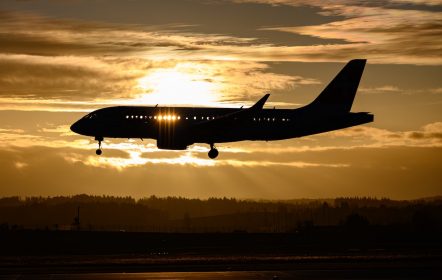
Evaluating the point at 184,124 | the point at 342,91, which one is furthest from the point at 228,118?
the point at 342,91

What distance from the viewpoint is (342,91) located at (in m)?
99.4

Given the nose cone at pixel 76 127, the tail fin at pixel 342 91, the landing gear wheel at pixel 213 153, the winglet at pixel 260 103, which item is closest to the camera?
the winglet at pixel 260 103

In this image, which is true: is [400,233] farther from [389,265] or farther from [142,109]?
[389,265]

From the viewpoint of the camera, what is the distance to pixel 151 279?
4784 cm

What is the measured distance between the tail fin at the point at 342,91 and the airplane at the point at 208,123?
7.50ft

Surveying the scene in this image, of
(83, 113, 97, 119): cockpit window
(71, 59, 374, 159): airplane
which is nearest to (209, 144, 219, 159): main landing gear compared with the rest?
(71, 59, 374, 159): airplane

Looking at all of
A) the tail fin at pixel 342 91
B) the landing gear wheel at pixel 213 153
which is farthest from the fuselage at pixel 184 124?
the tail fin at pixel 342 91

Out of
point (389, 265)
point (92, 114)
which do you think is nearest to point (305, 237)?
point (92, 114)

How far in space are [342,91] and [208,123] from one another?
2162cm

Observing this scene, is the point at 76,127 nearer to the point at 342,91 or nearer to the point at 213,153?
the point at 213,153

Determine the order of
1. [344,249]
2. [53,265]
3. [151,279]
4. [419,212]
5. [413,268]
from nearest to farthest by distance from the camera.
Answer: [151,279]
[413,268]
[53,265]
[344,249]
[419,212]

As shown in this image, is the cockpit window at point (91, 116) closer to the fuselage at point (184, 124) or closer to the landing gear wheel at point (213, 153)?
the fuselage at point (184, 124)

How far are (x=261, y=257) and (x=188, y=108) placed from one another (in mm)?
25698

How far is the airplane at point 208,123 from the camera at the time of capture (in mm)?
84188
